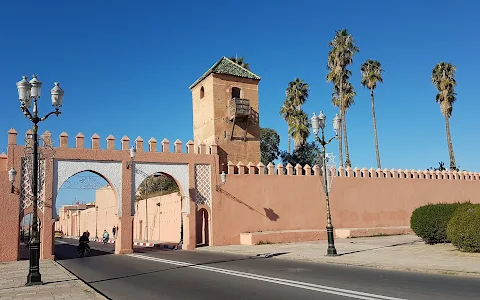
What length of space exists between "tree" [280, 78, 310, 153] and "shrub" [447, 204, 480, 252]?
82.4 ft

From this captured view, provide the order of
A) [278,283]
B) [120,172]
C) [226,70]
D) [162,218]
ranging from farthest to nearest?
[162,218] < [226,70] < [120,172] < [278,283]

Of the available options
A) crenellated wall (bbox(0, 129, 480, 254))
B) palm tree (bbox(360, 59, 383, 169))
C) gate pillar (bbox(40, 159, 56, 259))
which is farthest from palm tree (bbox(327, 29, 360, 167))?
gate pillar (bbox(40, 159, 56, 259))

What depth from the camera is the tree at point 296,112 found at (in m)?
41.2

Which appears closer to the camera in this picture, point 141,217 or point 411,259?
point 411,259

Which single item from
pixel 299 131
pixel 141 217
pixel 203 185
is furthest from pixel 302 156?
pixel 203 185

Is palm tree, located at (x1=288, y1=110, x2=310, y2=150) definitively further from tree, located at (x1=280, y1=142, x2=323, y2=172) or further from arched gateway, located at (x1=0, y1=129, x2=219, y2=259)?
arched gateway, located at (x1=0, y1=129, x2=219, y2=259)

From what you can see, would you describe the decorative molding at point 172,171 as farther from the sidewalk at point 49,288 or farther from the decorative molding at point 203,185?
the sidewalk at point 49,288

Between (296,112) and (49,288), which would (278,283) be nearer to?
(49,288)

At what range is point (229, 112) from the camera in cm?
2966

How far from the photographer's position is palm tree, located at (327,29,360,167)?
3809cm

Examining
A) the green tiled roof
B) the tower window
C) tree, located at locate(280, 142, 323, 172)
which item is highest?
the green tiled roof

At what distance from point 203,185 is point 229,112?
Result: 6990 millimetres

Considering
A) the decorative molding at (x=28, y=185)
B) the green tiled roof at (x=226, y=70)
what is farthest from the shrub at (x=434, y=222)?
the decorative molding at (x=28, y=185)

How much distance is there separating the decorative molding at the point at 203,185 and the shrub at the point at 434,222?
1077cm
